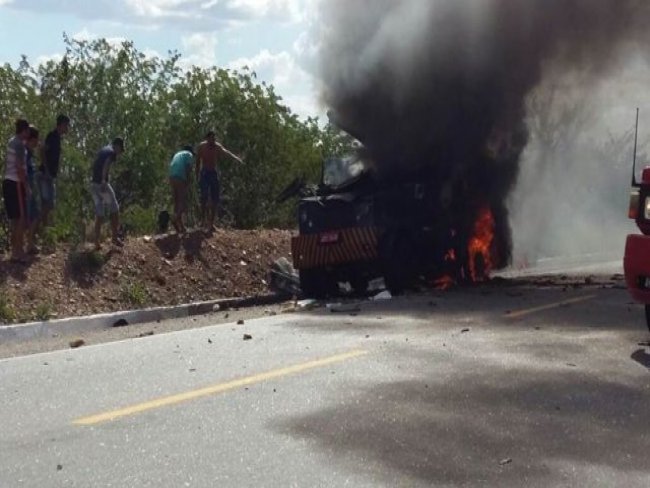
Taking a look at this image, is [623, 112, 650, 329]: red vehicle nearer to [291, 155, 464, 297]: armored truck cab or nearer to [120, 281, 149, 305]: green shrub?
[291, 155, 464, 297]: armored truck cab

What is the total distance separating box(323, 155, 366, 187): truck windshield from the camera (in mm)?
15328

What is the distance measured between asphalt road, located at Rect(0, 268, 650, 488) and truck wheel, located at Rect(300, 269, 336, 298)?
483cm

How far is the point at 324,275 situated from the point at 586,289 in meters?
3.76

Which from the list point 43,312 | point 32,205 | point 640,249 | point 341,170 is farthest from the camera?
point 341,170

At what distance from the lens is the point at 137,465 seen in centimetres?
533

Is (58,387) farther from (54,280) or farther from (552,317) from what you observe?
(54,280)

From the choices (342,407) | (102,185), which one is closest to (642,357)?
(342,407)

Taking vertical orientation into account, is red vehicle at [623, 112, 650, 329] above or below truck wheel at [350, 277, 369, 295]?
above

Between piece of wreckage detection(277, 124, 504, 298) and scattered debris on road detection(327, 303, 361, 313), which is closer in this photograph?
→ scattered debris on road detection(327, 303, 361, 313)

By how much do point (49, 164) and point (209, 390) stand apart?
805 centimetres

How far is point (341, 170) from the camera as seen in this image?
15516mm

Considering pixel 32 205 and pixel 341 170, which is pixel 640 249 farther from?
pixel 32 205

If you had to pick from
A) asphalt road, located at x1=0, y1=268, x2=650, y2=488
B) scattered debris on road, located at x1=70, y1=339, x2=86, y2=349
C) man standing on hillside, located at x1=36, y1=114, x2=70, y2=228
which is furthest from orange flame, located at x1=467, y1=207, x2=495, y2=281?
scattered debris on road, located at x1=70, y1=339, x2=86, y2=349

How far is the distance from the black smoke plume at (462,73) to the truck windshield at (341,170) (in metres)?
0.27
